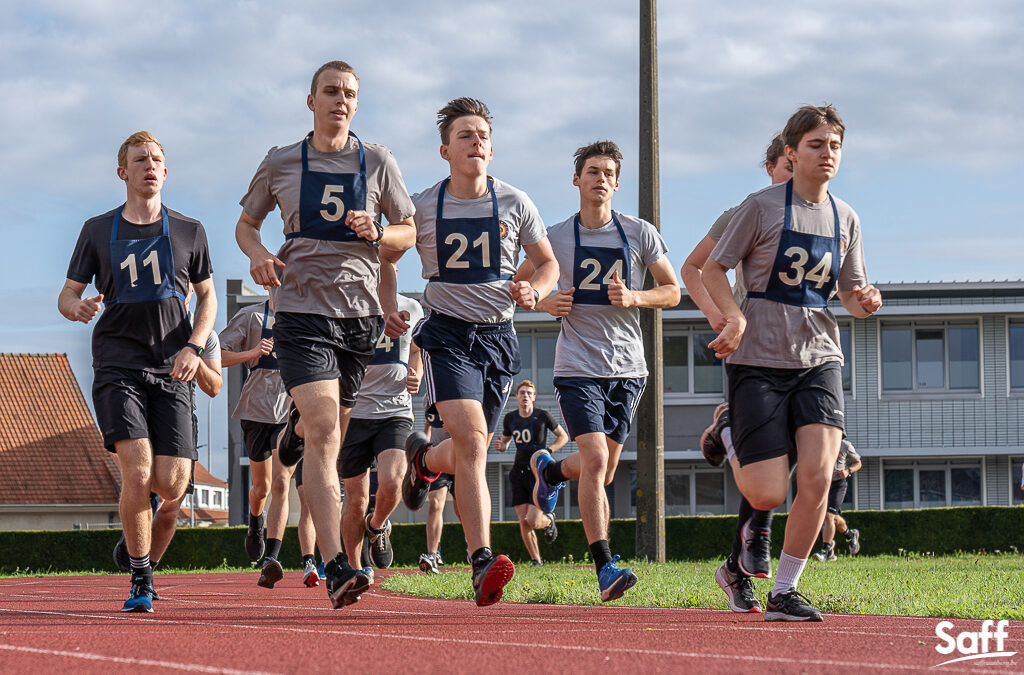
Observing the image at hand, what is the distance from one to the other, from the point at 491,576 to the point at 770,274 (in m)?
2.15

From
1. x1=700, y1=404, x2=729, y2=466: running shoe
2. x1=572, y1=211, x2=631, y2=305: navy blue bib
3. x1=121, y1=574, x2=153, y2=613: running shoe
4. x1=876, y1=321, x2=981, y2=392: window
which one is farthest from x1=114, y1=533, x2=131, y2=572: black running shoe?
x1=876, y1=321, x2=981, y2=392: window

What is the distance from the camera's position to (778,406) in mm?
6539

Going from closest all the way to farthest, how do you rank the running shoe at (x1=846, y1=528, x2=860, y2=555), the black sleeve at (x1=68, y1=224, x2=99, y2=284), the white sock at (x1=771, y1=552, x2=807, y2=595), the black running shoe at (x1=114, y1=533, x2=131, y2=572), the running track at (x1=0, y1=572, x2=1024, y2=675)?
the running track at (x1=0, y1=572, x2=1024, y2=675) < the white sock at (x1=771, y1=552, x2=807, y2=595) < the black sleeve at (x1=68, y1=224, x2=99, y2=284) < the black running shoe at (x1=114, y1=533, x2=131, y2=572) < the running shoe at (x1=846, y1=528, x2=860, y2=555)

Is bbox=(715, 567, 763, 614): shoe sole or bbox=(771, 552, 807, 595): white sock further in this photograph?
bbox=(715, 567, 763, 614): shoe sole

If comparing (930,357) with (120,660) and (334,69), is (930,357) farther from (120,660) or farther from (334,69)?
(120,660)

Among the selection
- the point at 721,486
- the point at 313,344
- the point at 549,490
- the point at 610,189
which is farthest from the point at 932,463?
the point at 313,344

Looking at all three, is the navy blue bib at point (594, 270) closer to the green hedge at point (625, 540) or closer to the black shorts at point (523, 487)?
the black shorts at point (523, 487)

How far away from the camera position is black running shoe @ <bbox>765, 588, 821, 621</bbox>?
20.7ft

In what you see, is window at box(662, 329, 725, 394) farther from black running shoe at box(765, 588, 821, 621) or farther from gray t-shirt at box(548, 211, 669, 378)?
black running shoe at box(765, 588, 821, 621)

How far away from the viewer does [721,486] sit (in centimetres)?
3619

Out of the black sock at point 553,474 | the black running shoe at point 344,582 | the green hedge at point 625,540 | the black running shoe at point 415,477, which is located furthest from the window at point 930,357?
the black running shoe at point 344,582

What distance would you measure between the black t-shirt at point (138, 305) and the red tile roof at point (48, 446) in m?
35.9

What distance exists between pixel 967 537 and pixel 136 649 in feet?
75.6

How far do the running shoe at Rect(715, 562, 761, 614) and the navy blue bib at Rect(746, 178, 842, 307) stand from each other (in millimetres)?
1611
